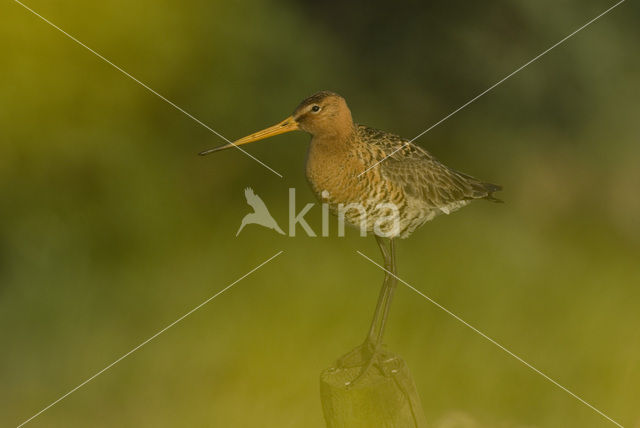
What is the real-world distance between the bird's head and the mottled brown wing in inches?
10.9

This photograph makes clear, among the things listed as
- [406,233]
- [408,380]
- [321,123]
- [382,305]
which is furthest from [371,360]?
[321,123]

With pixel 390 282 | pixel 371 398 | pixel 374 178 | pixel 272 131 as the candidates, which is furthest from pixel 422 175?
pixel 371 398

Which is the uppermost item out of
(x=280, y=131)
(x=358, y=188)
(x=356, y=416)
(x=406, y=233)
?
(x=280, y=131)

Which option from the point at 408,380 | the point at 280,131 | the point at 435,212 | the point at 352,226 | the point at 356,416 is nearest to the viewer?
the point at 356,416

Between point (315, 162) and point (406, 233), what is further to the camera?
point (406, 233)

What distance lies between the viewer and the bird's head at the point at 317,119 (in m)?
3.19

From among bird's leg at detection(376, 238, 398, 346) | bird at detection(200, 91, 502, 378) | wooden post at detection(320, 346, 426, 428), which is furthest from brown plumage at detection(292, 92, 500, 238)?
wooden post at detection(320, 346, 426, 428)

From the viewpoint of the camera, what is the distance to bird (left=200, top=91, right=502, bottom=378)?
10.6ft

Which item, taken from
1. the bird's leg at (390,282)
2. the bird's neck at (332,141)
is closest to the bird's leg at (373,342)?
the bird's leg at (390,282)

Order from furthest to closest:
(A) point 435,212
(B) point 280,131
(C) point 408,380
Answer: (A) point 435,212 → (B) point 280,131 → (C) point 408,380

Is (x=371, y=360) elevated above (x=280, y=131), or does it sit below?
below

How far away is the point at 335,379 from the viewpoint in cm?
298

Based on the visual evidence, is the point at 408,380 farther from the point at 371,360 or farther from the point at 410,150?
the point at 410,150

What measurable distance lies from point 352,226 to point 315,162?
357 mm
